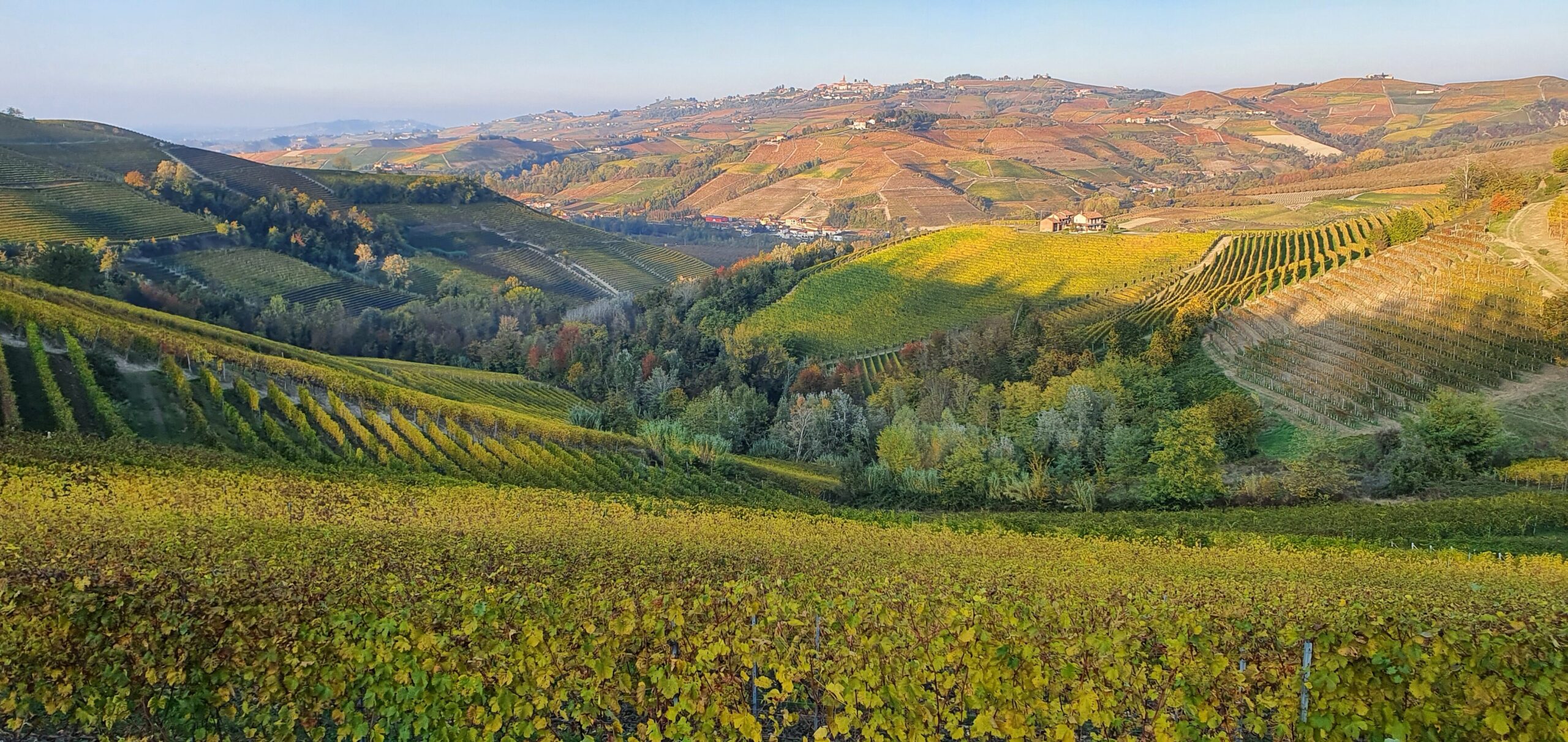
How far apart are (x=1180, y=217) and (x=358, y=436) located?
400 feet

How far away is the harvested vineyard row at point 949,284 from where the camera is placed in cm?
8725

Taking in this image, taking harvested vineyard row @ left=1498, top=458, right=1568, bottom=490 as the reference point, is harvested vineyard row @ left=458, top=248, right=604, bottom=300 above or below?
below

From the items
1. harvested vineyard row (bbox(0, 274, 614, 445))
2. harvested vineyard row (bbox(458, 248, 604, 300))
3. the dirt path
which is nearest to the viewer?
harvested vineyard row (bbox(0, 274, 614, 445))

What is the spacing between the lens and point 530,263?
140625mm

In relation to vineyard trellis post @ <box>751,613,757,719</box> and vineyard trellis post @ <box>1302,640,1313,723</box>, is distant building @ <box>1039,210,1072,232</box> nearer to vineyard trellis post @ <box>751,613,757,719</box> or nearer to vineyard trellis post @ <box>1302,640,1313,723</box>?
vineyard trellis post @ <box>1302,640,1313,723</box>

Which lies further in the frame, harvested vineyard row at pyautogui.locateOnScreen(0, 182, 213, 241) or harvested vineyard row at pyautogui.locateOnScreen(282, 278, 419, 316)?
harvested vineyard row at pyautogui.locateOnScreen(282, 278, 419, 316)

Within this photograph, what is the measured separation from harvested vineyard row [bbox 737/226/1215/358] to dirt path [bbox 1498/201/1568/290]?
30.7 meters

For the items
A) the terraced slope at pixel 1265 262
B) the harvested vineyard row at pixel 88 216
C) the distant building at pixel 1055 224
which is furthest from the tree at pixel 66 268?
the distant building at pixel 1055 224

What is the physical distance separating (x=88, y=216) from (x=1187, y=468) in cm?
11404

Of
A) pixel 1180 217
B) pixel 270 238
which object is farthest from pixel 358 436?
pixel 1180 217

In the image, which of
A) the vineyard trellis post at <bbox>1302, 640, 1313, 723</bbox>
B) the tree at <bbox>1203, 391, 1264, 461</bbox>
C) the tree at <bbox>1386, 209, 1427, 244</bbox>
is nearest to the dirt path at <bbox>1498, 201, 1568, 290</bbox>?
the tree at <bbox>1386, 209, 1427, 244</bbox>

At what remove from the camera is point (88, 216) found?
98750 millimetres

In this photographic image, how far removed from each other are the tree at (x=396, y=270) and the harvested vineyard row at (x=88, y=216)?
1963 cm

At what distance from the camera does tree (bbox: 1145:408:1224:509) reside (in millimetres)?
33719
